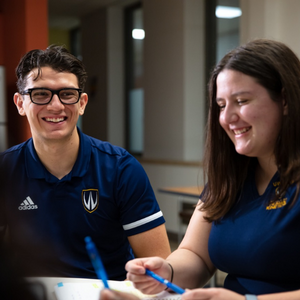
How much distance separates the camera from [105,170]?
1.86 meters

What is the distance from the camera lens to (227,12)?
5949 millimetres

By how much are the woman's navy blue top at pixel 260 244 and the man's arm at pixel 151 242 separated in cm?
45

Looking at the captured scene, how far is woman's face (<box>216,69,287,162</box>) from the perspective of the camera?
50.5 inches

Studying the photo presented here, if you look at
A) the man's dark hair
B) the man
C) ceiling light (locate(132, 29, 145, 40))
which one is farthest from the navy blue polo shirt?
ceiling light (locate(132, 29, 145, 40))

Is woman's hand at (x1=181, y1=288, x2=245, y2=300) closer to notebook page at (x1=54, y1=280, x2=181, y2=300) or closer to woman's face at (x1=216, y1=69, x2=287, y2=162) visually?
notebook page at (x1=54, y1=280, x2=181, y2=300)

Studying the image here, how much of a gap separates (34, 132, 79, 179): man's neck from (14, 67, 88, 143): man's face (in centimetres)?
2

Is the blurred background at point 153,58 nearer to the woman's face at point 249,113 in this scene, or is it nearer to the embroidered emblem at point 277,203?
the woman's face at point 249,113

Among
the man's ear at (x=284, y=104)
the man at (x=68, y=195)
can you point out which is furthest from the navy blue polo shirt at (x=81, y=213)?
the man's ear at (x=284, y=104)

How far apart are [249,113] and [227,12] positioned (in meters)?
5.01

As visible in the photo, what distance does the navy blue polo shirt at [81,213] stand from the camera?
1780 millimetres

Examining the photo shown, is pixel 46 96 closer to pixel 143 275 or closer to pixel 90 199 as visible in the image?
pixel 90 199

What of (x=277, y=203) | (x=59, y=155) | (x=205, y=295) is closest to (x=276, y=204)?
(x=277, y=203)

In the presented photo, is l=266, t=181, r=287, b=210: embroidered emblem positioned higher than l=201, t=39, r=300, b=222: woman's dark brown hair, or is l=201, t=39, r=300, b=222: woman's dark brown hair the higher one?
l=201, t=39, r=300, b=222: woman's dark brown hair

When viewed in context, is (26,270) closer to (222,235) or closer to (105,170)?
(222,235)
